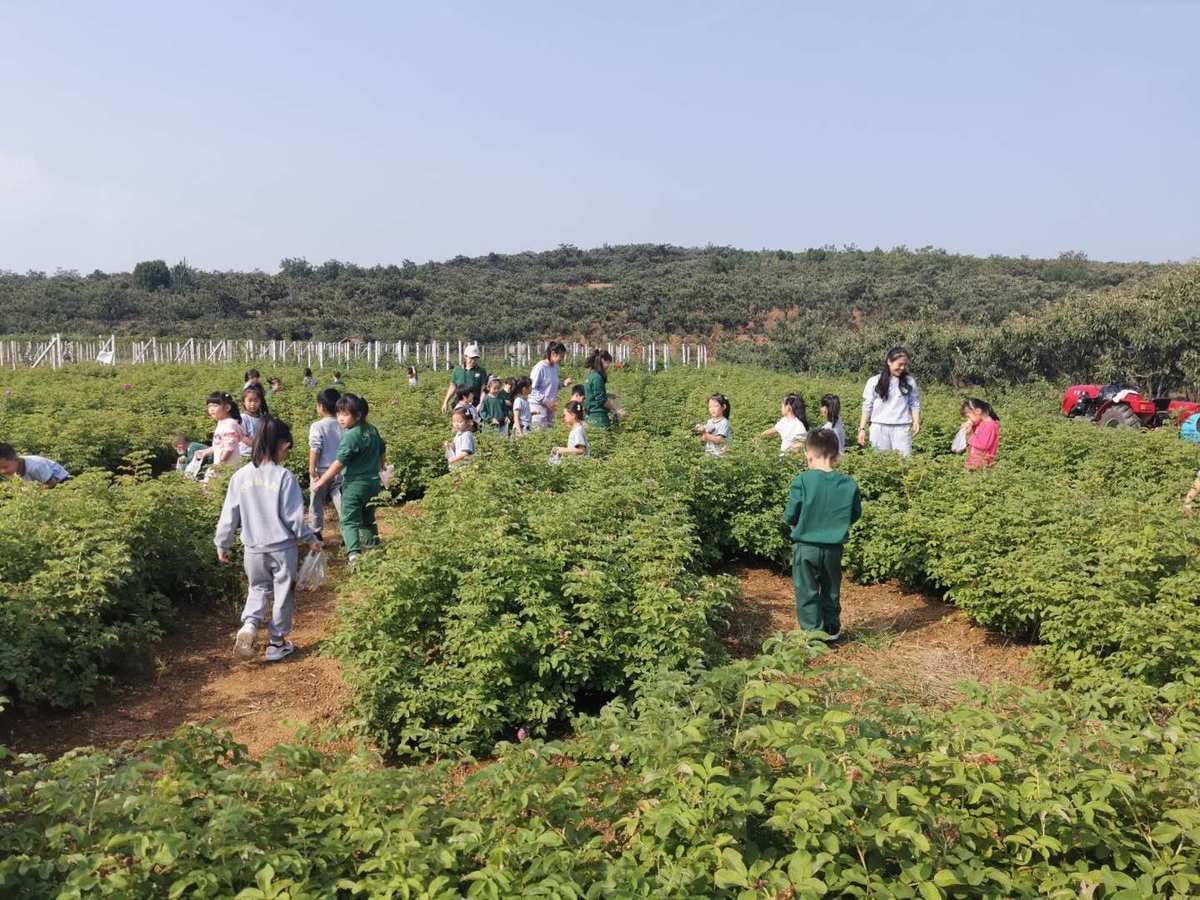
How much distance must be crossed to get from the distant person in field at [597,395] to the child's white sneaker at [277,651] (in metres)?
5.51

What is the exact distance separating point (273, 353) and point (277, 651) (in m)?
34.5

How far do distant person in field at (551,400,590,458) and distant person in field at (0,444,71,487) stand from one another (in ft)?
14.5

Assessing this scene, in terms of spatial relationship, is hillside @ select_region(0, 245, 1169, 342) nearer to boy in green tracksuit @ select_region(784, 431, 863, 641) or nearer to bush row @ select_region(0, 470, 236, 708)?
bush row @ select_region(0, 470, 236, 708)

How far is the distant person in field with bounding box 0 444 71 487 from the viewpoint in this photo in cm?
716

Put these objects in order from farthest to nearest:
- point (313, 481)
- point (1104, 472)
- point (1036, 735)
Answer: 1. point (1104, 472)
2. point (313, 481)
3. point (1036, 735)

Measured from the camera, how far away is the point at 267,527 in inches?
234

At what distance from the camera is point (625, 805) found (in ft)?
9.53

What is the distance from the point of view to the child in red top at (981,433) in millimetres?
8836

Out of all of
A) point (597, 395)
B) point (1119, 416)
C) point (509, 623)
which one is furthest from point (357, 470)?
point (1119, 416)

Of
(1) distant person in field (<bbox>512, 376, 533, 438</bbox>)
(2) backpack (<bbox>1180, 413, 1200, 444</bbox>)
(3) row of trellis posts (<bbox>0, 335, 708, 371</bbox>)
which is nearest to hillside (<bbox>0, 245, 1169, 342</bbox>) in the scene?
(3) row of trellis posts (<bbox>0, 335, 708, 371</bbox>)

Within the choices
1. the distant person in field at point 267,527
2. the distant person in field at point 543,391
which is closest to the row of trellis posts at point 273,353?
the distant person in field at point 543,391

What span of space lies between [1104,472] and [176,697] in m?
9.50

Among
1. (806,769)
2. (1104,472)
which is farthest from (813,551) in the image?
(1104,472)

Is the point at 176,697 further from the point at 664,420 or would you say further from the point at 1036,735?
the point at 664,420
